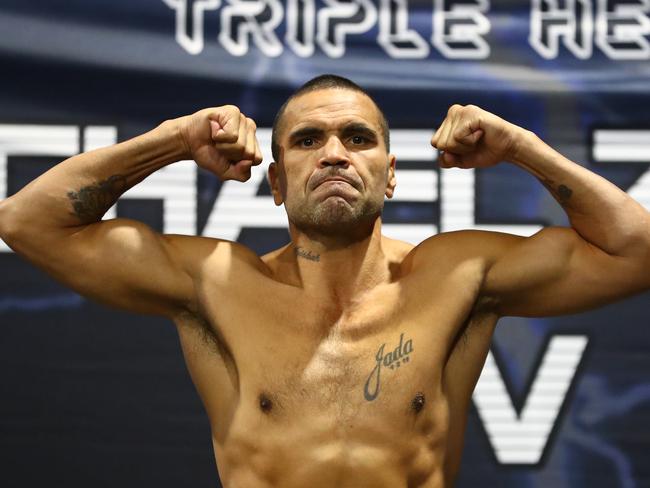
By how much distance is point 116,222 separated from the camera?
1898 mm

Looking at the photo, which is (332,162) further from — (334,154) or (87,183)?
(87,183)

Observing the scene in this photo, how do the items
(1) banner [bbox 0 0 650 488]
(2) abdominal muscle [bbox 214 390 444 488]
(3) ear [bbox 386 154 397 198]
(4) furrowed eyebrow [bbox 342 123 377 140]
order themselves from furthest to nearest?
(1) banner [bbox 0 0 650 488] < (3) ear [bbox 386 154 397 198] < (4) furrowed eyebrow [bbox 342 123 377 140] < (2) abdominal muscle [bbox 214 390 444 488]

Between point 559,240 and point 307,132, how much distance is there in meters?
0.49

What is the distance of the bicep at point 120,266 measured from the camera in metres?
1.85

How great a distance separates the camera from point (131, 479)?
252cm

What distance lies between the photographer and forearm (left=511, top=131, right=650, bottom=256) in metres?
1.82

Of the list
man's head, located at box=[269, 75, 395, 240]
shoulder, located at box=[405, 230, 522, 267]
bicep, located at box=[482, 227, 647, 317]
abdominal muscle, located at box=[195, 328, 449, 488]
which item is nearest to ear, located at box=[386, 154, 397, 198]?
man's head, located at box=[269, 75, 395, 240]

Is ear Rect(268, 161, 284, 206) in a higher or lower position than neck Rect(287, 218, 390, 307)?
higher

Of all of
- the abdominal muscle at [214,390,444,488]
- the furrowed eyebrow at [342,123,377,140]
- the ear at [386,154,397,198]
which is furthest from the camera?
the ear at [386,154,397,198]

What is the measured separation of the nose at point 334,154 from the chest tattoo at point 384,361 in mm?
324

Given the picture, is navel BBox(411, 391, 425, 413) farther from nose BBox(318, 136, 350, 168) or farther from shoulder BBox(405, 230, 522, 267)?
nose BBox(318, 136, 350, 168)

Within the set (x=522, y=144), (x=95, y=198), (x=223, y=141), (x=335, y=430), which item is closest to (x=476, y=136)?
(x=522, y=144)

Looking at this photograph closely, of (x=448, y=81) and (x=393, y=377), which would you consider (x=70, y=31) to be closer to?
(x=448, y=81)

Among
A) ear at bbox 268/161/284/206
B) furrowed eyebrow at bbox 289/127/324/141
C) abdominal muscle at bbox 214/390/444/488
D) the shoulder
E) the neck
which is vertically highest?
furrowed eyebrow at bbox 289/127/324/141
